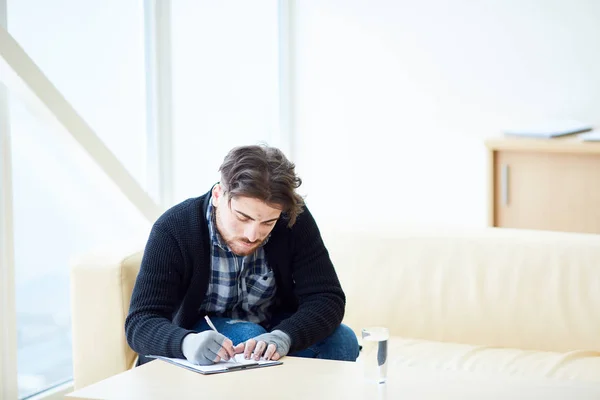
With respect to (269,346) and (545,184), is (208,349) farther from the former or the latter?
(545,184)

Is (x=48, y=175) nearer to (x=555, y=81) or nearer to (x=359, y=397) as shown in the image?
(x=359, y=397)

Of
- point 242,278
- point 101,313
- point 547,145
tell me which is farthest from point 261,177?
point 547,145

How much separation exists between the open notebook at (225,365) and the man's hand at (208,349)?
1 centimetres

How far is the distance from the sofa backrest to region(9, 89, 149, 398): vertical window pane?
763mm

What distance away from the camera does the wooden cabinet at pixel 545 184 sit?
3521 mm

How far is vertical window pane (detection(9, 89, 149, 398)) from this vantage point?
9.48 ft

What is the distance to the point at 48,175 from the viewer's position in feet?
9.98

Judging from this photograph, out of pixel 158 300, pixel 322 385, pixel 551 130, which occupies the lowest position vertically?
pixel 322 385

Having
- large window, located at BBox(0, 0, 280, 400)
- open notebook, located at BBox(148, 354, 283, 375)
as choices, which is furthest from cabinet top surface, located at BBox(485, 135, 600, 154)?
open notebook, located at BBox(148, 354, 283, 375)

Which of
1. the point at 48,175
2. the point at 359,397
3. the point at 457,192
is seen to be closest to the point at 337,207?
the point at 457,192

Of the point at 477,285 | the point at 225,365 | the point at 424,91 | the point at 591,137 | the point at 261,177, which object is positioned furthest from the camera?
the point at 424,91

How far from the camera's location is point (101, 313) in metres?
2.46

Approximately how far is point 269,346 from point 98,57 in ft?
5.33

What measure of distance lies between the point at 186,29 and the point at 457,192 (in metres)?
1.60
